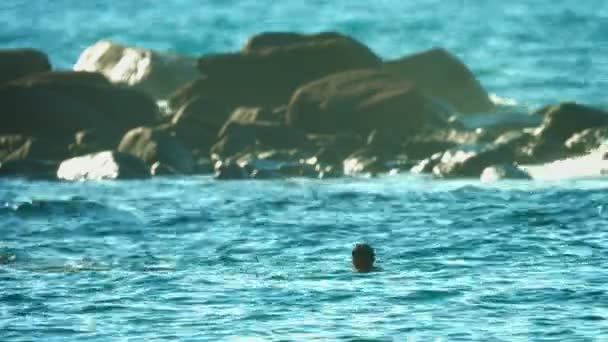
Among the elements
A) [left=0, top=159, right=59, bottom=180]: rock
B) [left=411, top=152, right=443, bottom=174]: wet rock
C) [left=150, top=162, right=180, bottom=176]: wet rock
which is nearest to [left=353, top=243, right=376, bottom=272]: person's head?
[left=411, top=152, right=443, bottom=174]: wet rock

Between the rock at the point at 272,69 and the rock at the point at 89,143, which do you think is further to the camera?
the rock at the point at 272,69

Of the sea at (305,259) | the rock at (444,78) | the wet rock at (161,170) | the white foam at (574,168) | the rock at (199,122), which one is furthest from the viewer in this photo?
the rock at (444,78)

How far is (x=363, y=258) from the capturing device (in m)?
26.6

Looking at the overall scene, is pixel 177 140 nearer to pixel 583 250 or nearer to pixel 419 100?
pixel 419 100

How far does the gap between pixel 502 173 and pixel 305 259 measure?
1096cm

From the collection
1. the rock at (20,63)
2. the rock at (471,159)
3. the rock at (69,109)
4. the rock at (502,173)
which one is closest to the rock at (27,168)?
the rock at (69,109)

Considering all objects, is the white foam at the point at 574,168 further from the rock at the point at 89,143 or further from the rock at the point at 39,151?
the rock at the point at 39,151

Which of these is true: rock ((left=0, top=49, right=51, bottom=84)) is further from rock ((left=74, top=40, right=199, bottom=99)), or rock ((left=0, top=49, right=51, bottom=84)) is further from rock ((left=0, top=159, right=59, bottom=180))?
rock ((left=0, top=159, right=59, bottom=180))

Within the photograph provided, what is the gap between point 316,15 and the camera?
3462 inches

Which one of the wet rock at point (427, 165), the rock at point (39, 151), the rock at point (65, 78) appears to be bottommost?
the rock at point (39, 151)

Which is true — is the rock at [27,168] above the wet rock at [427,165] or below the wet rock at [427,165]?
below

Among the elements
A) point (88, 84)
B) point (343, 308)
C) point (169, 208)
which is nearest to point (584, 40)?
point (88, 84)

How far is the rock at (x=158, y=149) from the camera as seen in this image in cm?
4234

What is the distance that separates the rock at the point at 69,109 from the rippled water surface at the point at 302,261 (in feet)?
17.7
